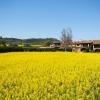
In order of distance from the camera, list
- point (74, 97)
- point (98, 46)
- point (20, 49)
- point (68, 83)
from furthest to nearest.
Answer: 1. point (98, 46)
2. point (20, 49)
3. point (68, 83)
4. point (74, 97)

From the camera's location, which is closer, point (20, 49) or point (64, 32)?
point (20, 49)

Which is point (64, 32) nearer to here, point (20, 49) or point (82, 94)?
point (20, 49)

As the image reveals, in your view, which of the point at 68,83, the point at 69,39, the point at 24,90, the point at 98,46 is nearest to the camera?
the point at 24,90

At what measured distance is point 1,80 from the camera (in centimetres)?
1194

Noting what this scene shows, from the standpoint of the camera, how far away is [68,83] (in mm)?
11391

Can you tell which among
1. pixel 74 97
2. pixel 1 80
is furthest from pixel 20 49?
pixel 74 97

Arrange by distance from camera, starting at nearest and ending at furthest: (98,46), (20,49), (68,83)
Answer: (68,83) → (20,49) → (98,46)

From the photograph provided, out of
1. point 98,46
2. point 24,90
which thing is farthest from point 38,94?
point 98,46

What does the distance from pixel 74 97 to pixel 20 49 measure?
152ft

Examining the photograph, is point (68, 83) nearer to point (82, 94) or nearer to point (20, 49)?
point (82, 94)

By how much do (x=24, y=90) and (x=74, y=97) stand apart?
1.93 meters

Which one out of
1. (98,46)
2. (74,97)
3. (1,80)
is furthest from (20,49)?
(74,97)

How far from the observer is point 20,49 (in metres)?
54.5

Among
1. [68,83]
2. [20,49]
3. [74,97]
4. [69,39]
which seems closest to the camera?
[74,97]
